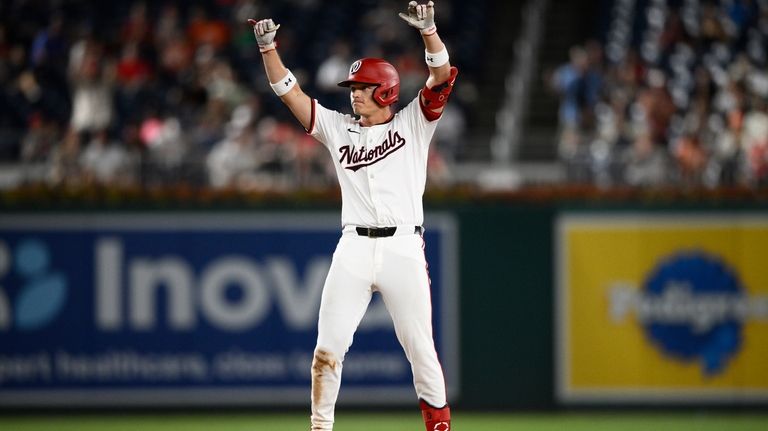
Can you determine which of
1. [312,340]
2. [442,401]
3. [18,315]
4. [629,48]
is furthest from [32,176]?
[629,48]

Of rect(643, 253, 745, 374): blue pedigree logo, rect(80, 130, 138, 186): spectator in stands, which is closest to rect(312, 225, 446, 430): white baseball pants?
rect(643, 253, 745, 374): blue pedigree logo

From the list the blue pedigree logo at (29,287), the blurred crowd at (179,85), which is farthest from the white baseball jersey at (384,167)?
the blurred crowd at (179,85)

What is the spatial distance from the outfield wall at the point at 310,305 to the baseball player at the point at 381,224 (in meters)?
3.44

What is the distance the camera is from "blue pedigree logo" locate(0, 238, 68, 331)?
1072 cm

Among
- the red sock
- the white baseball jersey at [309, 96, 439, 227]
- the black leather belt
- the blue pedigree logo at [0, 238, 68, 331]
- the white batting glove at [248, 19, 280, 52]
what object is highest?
the white batting glove at [248, 19, 280, 52]

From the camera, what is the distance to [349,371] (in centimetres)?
1080

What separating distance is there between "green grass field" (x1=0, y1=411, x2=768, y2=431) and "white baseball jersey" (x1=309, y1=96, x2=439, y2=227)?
2.87m

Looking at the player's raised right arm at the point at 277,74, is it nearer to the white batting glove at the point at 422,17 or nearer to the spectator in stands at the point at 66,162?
the white batting glove at the point at 422,17

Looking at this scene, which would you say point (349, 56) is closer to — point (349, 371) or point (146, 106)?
point (146, 106)

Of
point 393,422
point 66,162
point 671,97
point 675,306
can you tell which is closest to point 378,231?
point 393,422

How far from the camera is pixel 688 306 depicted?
419 inches

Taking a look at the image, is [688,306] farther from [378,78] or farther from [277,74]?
[277,74]

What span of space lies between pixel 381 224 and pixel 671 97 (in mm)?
11428

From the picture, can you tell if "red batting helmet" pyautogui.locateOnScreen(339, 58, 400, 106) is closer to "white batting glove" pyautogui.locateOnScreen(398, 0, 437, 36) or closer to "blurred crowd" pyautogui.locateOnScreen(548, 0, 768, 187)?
"white batting glove" pyautogui.locateOnScreen(398, 0, 437, 36)
